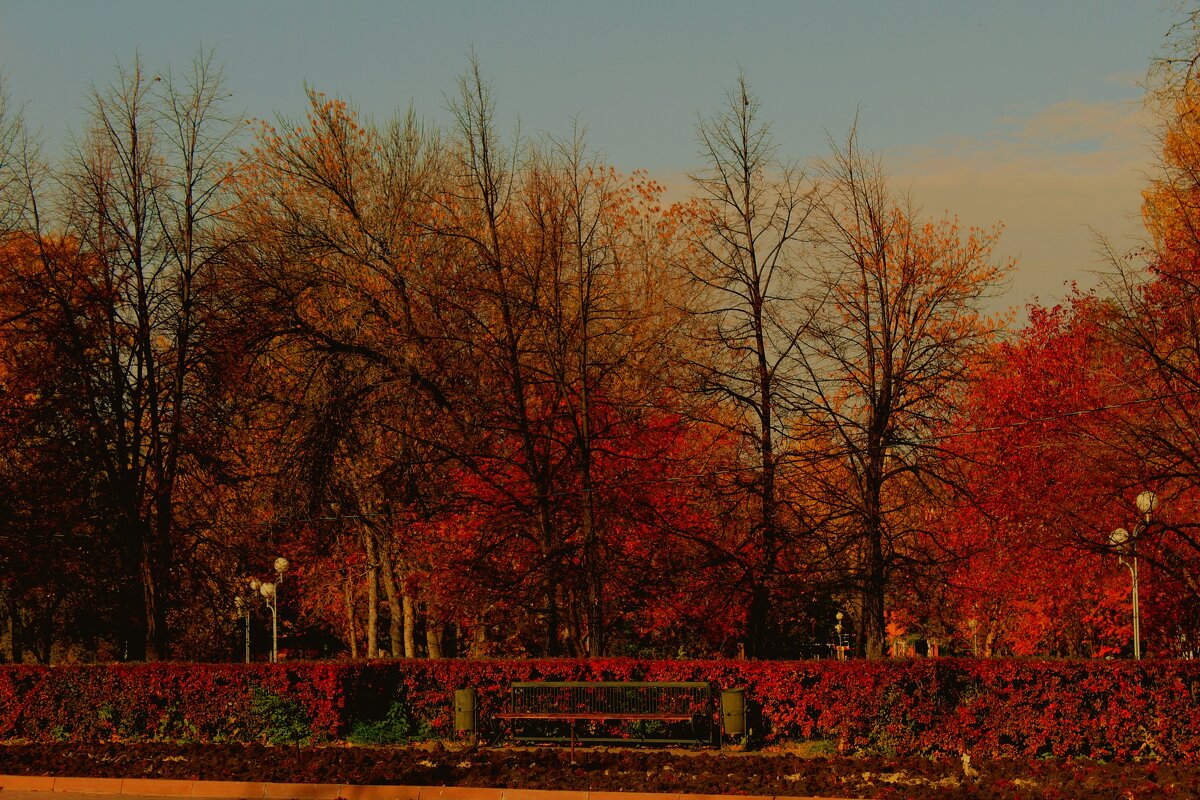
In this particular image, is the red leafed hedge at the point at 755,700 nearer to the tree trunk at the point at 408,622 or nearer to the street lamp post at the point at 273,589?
the street lamp post at the point at 273,589

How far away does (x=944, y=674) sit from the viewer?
637 inches

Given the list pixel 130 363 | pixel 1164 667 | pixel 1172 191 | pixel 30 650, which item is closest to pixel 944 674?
pixel 1164 667

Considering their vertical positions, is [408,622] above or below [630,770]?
above

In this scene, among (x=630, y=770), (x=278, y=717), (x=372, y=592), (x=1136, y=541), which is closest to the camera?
(x=630, y=770)

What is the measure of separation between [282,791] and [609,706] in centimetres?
566

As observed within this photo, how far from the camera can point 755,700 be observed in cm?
1741

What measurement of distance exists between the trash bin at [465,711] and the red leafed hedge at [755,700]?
0.60 metres

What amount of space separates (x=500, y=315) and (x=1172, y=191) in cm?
1379

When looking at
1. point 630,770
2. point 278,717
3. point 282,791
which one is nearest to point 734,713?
point 630,770

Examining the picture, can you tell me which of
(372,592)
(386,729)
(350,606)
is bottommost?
(386,729)

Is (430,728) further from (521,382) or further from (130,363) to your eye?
(130,363)

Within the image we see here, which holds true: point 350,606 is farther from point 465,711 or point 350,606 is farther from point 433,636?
point 465,711

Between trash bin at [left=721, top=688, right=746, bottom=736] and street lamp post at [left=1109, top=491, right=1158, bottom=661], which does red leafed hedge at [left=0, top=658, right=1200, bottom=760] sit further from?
street lamp post at [left=1109, top=491, right=1158, bottom=661]

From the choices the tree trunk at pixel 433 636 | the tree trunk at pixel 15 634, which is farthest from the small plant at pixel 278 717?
the tree trunk at pixel 15 634
